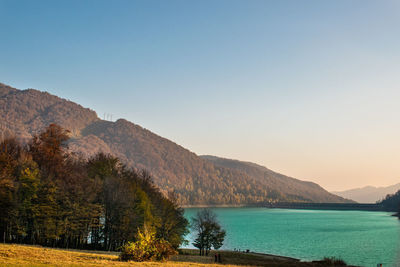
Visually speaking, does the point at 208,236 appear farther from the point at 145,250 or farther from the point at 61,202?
the point at 145,250

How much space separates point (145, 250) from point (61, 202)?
93.6 feet

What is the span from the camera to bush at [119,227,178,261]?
33.7 meters

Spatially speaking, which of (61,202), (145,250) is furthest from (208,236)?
(145,250)

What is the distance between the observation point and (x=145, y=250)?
114 ft

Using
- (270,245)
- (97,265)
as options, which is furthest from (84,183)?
(270,245)

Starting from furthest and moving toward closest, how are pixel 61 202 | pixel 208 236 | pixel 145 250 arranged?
pixel 208 236
pixel 61 202
pixel 145 250

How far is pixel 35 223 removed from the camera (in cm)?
5366

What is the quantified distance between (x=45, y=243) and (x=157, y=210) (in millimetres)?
24735

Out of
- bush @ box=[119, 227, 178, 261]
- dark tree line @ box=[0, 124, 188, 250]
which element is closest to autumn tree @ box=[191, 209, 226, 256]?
dark tree line @ box=[0, 124, 188, 250]

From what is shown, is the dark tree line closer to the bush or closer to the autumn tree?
the autumn tree

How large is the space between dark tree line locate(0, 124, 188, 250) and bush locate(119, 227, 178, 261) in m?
13.6

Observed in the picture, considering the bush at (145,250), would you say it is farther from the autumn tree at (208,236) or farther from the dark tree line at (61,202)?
the autumn tree at (208,236)

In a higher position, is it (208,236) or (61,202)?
(61,202)

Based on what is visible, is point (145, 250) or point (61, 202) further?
point (61, 202)
